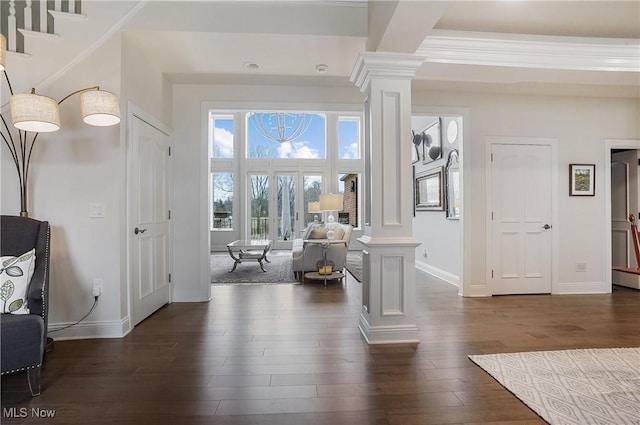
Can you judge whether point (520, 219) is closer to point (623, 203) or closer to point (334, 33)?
point (623, 203)

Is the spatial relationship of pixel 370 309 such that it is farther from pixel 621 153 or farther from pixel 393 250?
pixel 621 153

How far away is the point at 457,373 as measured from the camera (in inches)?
81.0

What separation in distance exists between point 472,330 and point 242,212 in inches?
278

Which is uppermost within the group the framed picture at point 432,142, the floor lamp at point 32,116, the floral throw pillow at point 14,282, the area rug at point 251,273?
the framed picture at point 432,142

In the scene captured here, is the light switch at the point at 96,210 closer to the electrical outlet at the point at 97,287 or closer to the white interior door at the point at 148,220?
the white interior door at the point at 148,220

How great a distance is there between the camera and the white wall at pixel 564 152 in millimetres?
3994

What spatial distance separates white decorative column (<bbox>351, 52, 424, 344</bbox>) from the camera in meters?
2.54

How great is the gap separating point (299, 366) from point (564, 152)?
4.31 m

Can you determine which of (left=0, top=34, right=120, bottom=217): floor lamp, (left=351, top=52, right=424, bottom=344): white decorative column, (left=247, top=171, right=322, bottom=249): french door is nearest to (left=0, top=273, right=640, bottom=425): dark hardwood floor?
(left=351, top=52, right=424, bottom=344): white decorative column

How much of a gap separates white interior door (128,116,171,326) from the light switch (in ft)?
0.71

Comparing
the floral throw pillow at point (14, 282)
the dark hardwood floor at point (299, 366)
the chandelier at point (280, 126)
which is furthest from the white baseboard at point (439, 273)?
the chandelier at point (280, 126)

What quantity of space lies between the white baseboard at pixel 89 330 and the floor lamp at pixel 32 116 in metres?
0.97

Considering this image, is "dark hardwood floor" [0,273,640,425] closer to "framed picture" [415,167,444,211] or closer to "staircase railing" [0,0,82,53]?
"framed picture" [415,167,444,211]

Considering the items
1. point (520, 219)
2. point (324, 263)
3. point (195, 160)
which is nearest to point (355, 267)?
point (324, 263)
